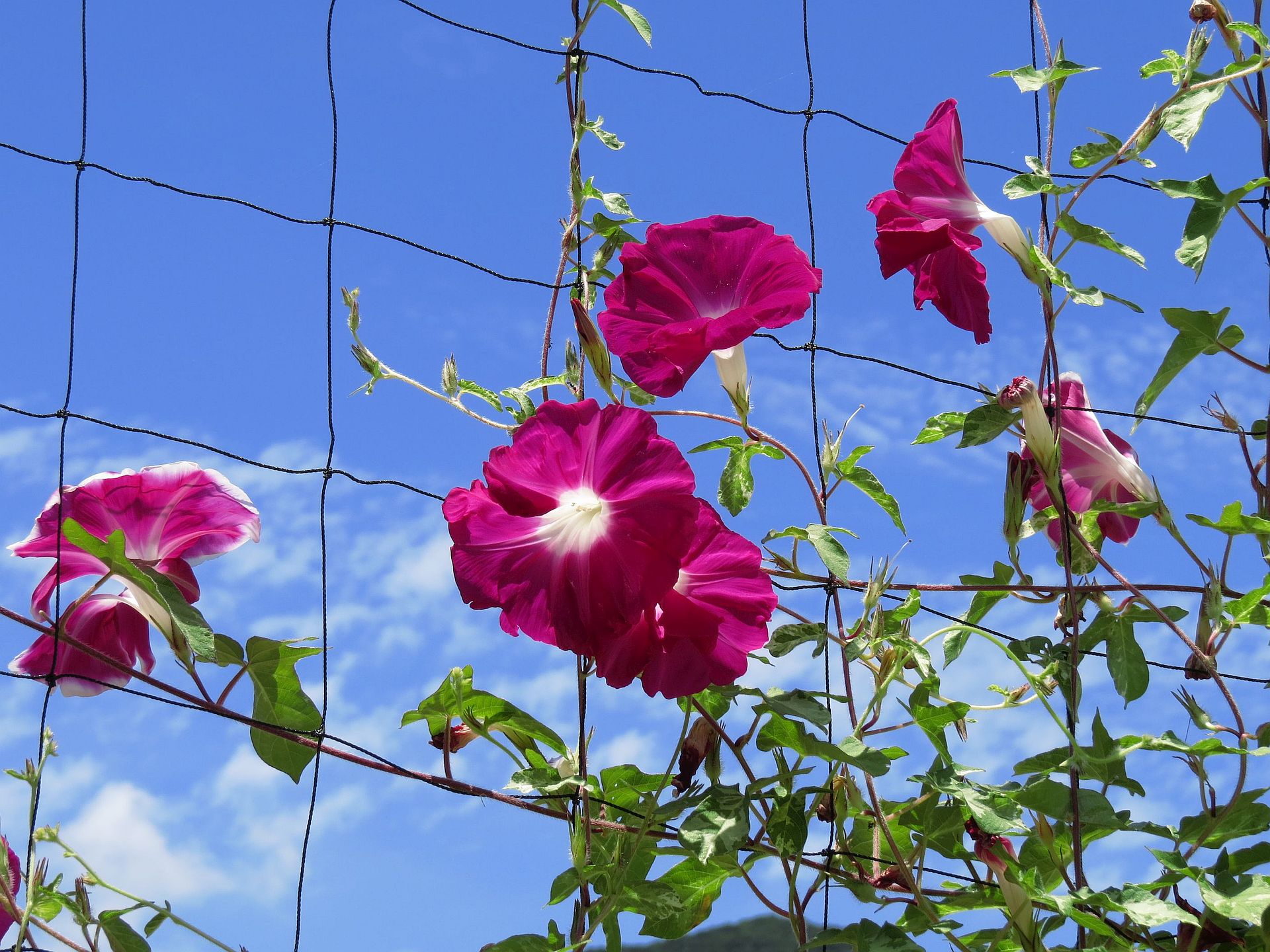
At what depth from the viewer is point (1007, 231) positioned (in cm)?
125

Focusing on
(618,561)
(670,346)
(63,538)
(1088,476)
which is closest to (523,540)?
(618,561)

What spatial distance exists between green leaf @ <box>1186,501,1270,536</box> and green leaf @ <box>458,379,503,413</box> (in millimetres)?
687

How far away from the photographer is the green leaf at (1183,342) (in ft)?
4.18

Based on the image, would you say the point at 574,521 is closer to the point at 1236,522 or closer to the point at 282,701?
the point at 282,701

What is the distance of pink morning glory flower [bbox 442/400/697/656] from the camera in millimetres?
1035

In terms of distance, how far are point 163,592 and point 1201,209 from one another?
1.05m

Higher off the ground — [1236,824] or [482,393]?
[482,393]

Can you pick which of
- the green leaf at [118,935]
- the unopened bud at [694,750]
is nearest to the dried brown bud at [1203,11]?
the unopened bud at [694,750]

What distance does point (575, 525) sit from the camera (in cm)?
106

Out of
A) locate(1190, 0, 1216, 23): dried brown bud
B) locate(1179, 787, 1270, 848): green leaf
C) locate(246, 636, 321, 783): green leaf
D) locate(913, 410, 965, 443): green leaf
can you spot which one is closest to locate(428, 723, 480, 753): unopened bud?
locate(246, 636, 321, 783): green leaf

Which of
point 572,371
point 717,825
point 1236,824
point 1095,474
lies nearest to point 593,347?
point 572,371

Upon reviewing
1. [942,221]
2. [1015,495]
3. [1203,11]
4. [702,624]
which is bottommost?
[702,624]

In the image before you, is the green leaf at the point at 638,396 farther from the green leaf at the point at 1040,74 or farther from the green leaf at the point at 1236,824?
the green leaf at the point at 1236,824

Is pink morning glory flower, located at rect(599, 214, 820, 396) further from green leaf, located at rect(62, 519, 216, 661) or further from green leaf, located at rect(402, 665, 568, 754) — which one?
green leaf, located at rect(62, 519, 216, 661)
